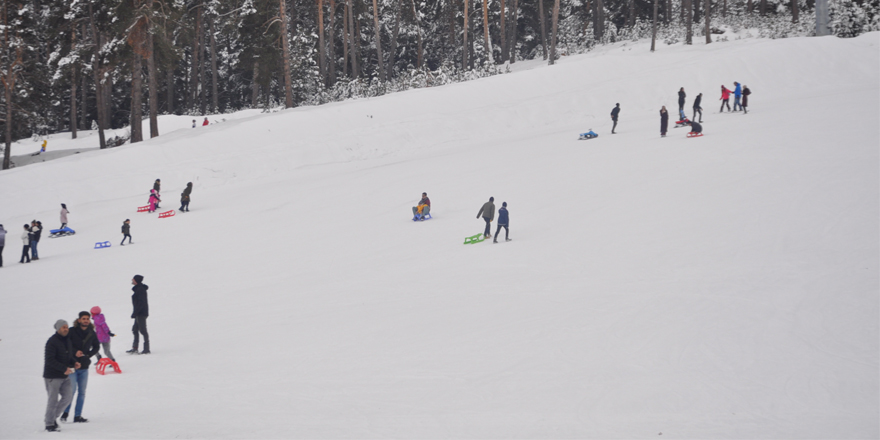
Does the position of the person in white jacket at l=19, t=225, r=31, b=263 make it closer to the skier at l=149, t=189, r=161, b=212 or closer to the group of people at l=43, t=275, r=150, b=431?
the skier at l=149, t=189, r=161, b=212

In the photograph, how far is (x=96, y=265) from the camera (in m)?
18.1

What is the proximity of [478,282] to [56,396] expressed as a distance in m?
8.69

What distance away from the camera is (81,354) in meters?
7.57

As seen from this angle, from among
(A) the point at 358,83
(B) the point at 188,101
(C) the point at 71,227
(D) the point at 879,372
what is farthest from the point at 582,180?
(B) the point at 188,101

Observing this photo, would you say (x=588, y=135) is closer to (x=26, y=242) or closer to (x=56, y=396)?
(x=26, y=242)

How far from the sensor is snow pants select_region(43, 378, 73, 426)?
7.25 m

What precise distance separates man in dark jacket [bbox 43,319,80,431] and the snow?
36 cm

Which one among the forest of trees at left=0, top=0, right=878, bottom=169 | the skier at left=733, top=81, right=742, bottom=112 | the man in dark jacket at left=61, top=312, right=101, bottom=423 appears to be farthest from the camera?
the forest of trees at left=0, top=0, right=878, bottom=169

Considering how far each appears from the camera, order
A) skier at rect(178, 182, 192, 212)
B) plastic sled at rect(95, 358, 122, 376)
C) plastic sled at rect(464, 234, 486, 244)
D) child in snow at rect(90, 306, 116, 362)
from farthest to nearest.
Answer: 1. skier at rect(178, 182, 192, 212)
2. plastic sled at rect(464, 234, 486, 244)
3. plastic sled at rect(95, 358, 122, 376)
4. child in snow at rect(90, 306, 116, 362)

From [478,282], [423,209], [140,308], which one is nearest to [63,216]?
[423,209]

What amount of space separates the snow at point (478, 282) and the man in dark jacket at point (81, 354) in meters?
0.33

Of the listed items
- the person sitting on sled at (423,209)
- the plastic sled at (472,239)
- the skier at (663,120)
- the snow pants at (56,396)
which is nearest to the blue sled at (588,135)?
the skier at (663,120)

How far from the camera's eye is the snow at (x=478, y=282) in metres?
7.82

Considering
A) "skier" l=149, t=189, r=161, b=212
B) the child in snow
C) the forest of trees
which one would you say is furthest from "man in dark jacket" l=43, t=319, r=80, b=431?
the forest of trees
